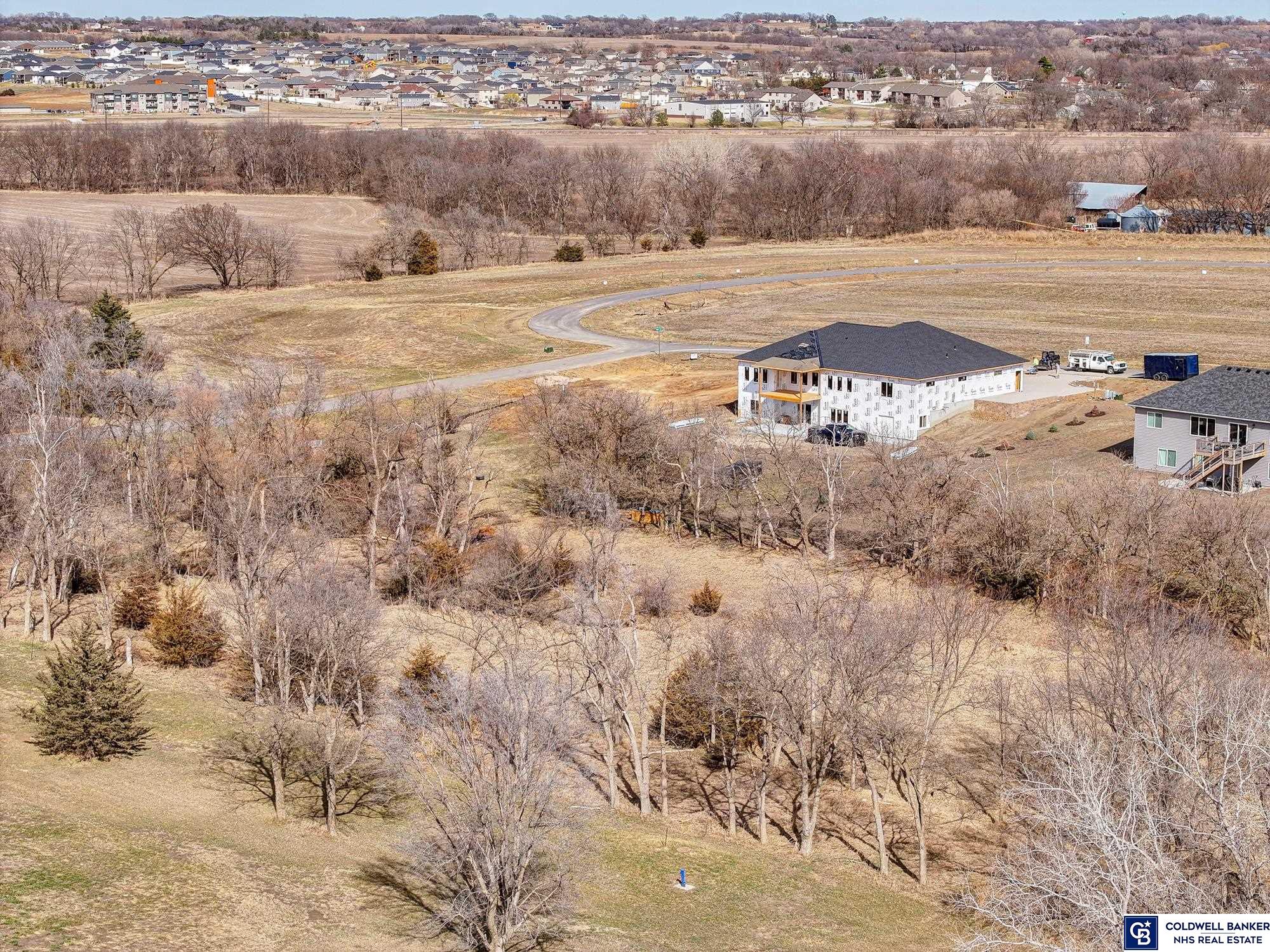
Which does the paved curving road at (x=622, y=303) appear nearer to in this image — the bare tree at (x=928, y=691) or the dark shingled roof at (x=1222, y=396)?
the dark shingled roof at (x=1222, y=396)

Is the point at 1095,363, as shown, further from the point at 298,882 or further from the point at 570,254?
the point at 298,882

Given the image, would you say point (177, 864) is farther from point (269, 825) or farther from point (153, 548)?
point (153, 548)

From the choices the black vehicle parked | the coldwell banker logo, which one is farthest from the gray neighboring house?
the coldwell banker logo

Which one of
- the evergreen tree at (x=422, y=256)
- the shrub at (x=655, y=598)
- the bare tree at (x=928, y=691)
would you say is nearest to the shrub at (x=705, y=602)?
the shrub at (x=655, y=598)

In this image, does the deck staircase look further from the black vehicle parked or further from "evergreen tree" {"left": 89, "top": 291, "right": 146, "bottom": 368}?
"evergreen tree" {"left": 89, "top": 291, "right": 146, "bottom": 368}

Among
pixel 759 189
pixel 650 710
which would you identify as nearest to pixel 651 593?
pixel 650 710

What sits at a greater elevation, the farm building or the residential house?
the residential house
